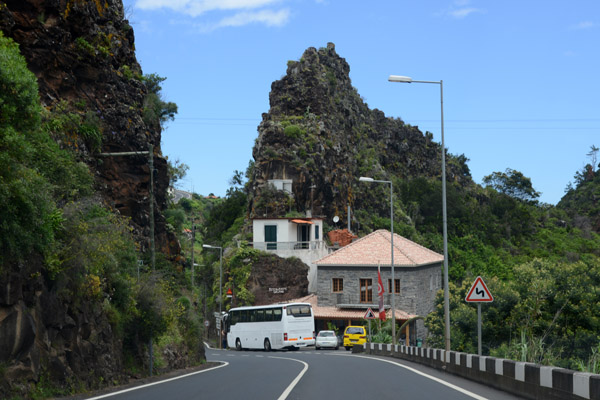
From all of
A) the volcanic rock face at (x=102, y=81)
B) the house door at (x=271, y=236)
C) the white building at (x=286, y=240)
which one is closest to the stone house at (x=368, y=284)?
the white building at (x=286, y=240)

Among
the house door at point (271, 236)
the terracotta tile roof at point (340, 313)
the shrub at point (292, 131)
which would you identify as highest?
the shrub at point (292, 131)

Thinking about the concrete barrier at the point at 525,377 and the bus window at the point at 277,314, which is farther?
the bus window at the point at 277,314

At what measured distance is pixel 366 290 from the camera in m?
63.9

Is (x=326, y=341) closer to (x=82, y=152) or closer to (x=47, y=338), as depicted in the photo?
(x=82, y=152)

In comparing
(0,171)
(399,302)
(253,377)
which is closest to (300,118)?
(399,302)

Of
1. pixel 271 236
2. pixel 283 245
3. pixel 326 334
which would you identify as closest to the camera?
pixel 326 334

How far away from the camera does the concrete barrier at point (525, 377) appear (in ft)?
33.0

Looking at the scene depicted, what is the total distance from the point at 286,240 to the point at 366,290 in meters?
11.4

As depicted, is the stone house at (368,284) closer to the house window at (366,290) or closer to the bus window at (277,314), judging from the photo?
the house window at (366,290)

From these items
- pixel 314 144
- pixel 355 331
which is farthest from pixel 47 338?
pixel 314 144

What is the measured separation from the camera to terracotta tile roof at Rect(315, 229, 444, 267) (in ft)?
208

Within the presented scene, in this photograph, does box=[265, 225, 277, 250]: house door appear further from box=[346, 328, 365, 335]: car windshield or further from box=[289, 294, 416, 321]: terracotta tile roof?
box=[346, 328, 365, 335]: car windshield

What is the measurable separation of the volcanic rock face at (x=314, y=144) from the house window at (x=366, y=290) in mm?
15807

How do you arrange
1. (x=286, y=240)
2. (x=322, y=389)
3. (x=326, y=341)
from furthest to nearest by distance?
1. (x=286, y=240)
2. (x=326, y=341)
3. (x=322, y=389)
